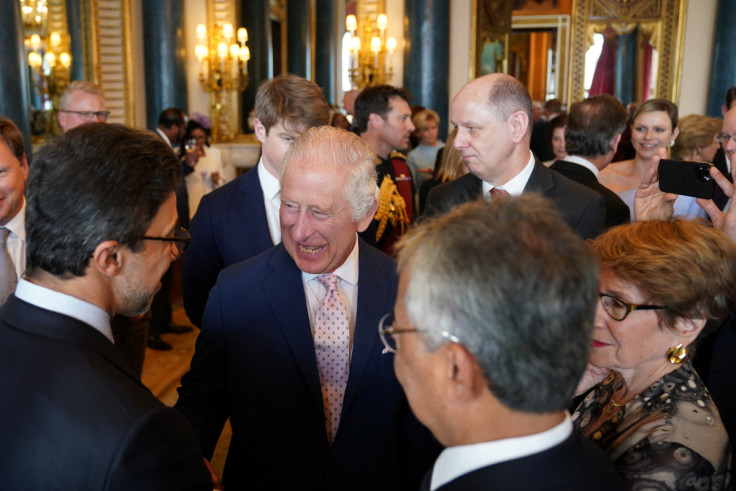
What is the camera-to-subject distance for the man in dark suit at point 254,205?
278cm

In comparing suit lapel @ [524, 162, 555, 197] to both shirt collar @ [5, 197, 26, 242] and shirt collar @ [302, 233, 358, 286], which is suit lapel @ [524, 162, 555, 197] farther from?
shirt collar @ [5, 197, 26, 242]

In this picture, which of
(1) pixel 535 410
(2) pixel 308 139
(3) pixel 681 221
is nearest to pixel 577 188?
(3) pixel 681 221

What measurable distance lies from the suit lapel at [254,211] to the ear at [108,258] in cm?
143

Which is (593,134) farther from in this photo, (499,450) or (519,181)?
(499,450)

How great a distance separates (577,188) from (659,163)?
0.33 meters

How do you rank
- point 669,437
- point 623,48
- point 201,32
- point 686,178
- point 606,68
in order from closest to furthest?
point 669,437, point 686,178, point 201,32, point 623,48, point 606,68

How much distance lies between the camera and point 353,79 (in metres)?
9.69

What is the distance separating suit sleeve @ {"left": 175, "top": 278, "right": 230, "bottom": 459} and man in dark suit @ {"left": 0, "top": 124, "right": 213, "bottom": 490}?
1.75 ft

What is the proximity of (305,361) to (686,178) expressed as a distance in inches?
64.7

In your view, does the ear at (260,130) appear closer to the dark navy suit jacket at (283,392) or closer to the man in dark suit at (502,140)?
the man in dark suit at (502,140)

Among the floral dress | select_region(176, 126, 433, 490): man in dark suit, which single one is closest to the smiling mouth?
select_region(176, 126, 433, 490): man in dark suit

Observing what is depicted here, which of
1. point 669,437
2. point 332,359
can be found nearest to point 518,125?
point 332,359

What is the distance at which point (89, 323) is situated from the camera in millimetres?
1292

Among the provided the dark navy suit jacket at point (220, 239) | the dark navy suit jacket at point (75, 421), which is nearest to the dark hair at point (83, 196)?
the dark navy suit jacket at point (75, 421)
